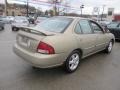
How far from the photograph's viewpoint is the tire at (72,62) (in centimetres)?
368

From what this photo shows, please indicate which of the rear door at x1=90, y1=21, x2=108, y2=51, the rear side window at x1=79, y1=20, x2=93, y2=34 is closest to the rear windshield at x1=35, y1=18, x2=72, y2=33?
the rear side window at x1=79, y1=20, x2=93, y2=34

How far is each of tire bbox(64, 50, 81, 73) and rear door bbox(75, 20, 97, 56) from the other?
0.92 feet

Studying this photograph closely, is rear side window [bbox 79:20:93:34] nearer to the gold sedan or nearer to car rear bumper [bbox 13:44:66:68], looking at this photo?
the gold sedan

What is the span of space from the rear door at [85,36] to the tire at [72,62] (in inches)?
11.0

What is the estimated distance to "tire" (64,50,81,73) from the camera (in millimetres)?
3685

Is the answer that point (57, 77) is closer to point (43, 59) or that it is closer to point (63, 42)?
point (43, 59)

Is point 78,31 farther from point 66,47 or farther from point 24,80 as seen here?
point 24,80

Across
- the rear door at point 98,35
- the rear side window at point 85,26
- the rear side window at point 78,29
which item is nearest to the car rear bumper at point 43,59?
the rear side window at point 78,29

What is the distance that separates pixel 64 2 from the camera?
134ft

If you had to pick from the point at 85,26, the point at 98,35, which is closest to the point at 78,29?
the point at 85,26

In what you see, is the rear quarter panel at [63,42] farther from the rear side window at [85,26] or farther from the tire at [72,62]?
the rear side window at [85,26]

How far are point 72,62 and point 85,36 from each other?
909 millimetres

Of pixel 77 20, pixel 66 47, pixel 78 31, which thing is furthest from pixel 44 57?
pixel 77 20

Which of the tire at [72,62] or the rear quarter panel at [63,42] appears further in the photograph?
the tire at [72,62]
